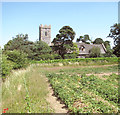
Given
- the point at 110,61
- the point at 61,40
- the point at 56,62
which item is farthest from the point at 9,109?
the point at 61,40

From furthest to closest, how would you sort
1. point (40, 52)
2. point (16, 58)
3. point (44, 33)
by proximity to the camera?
1. point (44, 33)
2. point (40, 52)
3. point (16, 58)

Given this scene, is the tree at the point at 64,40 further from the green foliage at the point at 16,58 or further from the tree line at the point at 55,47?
the green foliage at the point at 16,58

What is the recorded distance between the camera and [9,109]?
4.68 meters

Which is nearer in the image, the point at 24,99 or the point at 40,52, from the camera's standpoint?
the point at 24,99

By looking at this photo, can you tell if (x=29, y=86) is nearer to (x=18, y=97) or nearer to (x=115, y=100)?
(x=18, y=97)

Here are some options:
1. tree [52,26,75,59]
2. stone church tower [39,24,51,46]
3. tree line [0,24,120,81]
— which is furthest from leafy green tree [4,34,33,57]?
stone church tower [39,24,51,46]

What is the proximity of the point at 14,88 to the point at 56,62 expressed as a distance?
1525 cm

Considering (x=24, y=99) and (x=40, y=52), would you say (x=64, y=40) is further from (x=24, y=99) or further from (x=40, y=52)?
(x=24, y=99)

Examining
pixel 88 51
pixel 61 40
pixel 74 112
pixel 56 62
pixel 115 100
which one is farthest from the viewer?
pixel 88 51

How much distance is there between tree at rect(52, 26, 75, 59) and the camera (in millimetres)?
29062

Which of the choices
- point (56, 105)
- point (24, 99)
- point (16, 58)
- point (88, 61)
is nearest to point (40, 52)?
point (88, 61)

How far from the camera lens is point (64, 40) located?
97.5 ft

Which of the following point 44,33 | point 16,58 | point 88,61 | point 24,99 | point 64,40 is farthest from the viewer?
point 44,33

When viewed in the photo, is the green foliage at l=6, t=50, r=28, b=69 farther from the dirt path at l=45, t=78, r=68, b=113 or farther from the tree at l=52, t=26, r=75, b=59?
the tree at l=52, t=26, r=75, b=59
